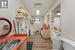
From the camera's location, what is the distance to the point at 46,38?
10.8m

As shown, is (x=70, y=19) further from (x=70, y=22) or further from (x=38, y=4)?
(x=38, y=4)

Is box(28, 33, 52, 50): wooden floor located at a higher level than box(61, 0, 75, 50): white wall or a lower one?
lower

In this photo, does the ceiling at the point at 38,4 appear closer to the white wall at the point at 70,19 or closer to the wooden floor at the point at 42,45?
the wooden floor at the point at 42,45

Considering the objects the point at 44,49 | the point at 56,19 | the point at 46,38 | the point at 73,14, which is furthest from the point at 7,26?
the point at 46,38

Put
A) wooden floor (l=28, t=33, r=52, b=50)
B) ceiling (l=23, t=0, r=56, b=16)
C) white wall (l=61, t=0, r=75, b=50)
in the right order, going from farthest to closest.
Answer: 1. ceiling (l=23, t=0, r=56, b=16)
2. wooden floor (l=28, t=33, r=52, b=50)
3. white wall (l=61, t=0, r=75, b=50)

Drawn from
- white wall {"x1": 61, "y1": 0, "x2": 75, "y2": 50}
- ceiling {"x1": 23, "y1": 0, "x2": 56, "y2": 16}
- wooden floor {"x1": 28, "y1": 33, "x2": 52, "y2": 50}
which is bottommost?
wooden floor {"x1": 28, "y1": 33, "x2": 52, "y2": 50}

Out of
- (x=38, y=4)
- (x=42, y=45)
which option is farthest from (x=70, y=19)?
(x=38, y=4)

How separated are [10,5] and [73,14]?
78.5 inches

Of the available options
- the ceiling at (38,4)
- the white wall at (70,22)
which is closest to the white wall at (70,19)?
the white wall at (70,22)

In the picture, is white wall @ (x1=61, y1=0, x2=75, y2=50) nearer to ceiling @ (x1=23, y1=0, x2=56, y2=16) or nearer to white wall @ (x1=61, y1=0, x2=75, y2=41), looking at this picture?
white wall @ (x1=61, y1=0, x2=75, y2=41)

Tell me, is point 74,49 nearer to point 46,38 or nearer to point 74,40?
point 74,40

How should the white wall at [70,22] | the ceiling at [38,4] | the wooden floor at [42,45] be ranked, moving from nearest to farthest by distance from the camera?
the white wall at [70,22]
the wooden floor at [42,45]
the ceiling at [38,4]

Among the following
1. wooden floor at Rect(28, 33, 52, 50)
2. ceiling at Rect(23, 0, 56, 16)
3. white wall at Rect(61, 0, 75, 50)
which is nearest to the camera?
white wall at Rect(61, 0, 75, 50)

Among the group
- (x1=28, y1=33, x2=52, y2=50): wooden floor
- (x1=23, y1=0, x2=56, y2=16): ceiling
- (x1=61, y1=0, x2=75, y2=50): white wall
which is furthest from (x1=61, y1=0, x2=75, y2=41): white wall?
(x1=23, y1=0, x2=56, y2=16): ceiling
